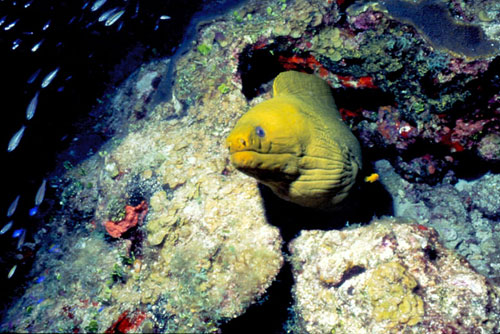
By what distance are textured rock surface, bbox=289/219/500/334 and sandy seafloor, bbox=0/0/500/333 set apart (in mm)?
11

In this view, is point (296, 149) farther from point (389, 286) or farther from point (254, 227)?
point (389, 286)

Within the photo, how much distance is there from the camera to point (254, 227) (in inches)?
107

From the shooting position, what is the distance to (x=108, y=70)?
653cm

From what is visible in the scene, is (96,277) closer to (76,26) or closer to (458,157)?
(458,157)

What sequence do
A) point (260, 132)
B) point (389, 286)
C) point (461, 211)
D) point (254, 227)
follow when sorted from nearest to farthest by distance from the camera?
1. point (260, 132)
2. point (389, 286)
3. point (254, 227)
4. point (461, 211)

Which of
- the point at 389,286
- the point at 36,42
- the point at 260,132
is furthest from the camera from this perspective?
the point at 36,42

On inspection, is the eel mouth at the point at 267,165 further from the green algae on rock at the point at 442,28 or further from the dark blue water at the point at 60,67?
the dark blue water at the point at 60,67

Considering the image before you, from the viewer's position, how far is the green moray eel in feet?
7.05

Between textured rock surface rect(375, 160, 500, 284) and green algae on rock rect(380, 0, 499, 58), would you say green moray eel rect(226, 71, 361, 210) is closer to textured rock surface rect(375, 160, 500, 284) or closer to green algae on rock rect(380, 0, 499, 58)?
green algae on rock rect(380, 0, 499, 58)

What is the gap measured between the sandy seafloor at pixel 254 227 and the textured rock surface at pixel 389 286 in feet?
0.04

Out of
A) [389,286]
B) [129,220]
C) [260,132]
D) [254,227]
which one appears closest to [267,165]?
[260,132]

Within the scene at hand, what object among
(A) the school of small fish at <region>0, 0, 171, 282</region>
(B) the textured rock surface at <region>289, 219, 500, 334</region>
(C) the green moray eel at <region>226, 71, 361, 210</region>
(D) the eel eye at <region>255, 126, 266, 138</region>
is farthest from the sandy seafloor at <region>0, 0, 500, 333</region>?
(A) the school of small fish at <region>0, 0, 171, 282</region>

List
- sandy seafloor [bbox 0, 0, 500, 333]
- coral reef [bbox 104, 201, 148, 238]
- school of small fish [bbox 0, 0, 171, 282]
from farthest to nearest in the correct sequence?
school of small fish [bbox 0, 0, 171, 282]
coral reef [bbox 104, 201, 148, 238]
sandy seafloor [bbox 0, 0, 500, 333]

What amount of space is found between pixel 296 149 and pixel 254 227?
3.09ft
